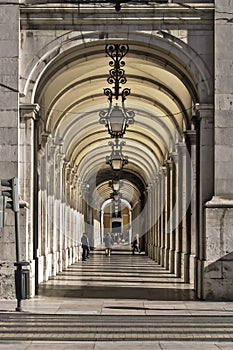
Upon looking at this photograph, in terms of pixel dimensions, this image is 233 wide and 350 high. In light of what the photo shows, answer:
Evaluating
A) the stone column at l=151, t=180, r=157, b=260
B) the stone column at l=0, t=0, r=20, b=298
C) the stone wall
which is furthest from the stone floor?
the stone column at l=151, t=180, r=157, b=260

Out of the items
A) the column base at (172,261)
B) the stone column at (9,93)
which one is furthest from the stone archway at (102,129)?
the stone column at (9,93)

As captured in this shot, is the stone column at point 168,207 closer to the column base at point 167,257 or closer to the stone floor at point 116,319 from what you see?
the column base at point 167,257

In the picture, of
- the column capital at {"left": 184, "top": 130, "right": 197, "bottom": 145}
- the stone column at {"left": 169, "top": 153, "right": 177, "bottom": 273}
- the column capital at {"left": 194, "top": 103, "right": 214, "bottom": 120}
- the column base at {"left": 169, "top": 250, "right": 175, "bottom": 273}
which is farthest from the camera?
the stone column at {"left": 169, "top": 153, "right": 177, "bottom": 273}

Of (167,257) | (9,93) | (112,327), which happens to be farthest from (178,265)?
(112,327)

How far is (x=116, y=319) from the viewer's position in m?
15.8

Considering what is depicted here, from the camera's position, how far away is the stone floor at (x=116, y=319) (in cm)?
1277

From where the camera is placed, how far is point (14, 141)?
19.9 m

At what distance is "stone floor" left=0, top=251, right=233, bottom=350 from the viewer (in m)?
12.8

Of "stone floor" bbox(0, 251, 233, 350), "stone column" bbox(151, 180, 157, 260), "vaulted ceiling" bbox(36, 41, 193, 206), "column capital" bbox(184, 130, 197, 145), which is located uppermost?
"vaulted ceiling" bbox(36, 41, 193, 206)

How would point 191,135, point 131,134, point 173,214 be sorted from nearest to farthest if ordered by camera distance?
point 191,135 → point 173,214 → point 131,134

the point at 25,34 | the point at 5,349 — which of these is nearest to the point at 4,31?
the point at 25,34

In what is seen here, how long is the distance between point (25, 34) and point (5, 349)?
10.1m

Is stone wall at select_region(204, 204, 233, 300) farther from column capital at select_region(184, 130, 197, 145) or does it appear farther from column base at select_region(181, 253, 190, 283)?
column capital at select_region(184, 130, 197, 145)

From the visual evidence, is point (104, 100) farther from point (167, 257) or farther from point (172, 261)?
point (167, 257)
